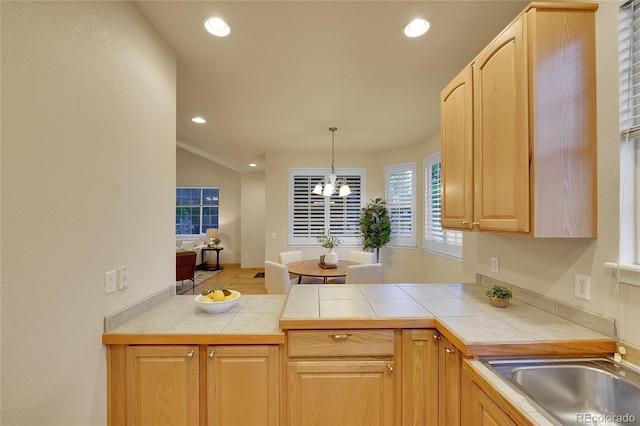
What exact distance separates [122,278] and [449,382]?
68.8 inches

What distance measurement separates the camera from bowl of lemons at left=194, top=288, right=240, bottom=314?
143 cm

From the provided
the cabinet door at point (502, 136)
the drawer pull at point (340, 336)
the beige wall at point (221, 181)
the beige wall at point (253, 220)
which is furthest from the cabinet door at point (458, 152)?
the beige wall at point (221, 181)

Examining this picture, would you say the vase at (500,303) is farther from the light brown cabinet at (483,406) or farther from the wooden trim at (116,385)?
the wooden trim at (116,385)

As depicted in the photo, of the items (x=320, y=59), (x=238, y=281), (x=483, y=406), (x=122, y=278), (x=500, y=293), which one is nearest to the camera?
(x=483, y=406)

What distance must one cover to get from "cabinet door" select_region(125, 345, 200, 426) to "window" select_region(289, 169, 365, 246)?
3.43 m

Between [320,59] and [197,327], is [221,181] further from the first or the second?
[197,327]

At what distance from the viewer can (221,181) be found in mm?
7203

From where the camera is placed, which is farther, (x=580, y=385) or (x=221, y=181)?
(x=221, y=181)

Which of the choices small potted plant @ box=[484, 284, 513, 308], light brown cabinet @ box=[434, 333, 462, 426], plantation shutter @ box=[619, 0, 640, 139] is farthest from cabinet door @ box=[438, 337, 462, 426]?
plantation shutter @ box=[619, 0, 640, 139]

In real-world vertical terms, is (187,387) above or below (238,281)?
above

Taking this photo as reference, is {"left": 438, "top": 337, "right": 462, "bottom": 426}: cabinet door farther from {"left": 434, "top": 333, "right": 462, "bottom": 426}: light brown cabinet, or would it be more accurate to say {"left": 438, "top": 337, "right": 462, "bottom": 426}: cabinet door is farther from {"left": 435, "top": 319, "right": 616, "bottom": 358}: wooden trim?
{"left": 435, "top": 319, "right": 616, "bottom": 358}: wooden trim

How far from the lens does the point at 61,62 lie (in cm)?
98

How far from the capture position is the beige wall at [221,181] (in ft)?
23.4

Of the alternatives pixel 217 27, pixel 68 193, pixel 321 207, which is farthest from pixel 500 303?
pixel 321 207
